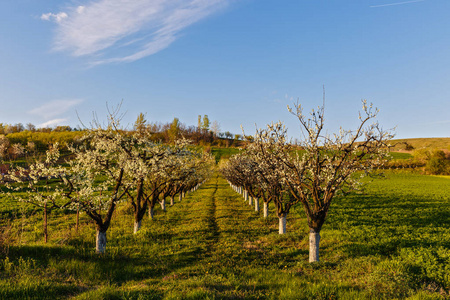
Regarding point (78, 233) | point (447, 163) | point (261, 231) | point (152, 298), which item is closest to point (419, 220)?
point (261, 231)

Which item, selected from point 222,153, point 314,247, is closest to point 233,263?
point 314,247

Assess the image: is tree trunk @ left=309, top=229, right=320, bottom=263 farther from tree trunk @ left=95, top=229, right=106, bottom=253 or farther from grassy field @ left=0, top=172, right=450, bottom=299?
Result: tree trunk @ left=95, top=229, right=106, bottom=253

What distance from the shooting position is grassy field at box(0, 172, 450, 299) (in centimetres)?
879

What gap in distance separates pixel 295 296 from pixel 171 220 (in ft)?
58.4

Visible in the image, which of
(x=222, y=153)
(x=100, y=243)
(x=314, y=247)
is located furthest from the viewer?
(x=222, y=153)

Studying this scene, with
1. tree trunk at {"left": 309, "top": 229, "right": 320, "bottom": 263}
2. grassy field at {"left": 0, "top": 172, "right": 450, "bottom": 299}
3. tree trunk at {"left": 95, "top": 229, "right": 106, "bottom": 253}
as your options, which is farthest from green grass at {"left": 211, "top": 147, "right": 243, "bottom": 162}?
tree trunk at {"left": 309, "top": 229, "right": 320, "bottom": 263}

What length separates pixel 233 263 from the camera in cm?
1322

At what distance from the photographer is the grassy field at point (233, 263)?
28.8 feet

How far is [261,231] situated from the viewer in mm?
20219

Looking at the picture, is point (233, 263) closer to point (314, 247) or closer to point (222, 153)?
point (314, 247)

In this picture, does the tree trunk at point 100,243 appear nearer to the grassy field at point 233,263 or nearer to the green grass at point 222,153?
the grassy field at point 233,263

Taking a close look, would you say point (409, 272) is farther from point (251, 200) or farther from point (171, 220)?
point (251, 200)

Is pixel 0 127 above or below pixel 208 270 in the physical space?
above

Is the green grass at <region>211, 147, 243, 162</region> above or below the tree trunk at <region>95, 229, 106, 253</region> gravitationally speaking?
above
